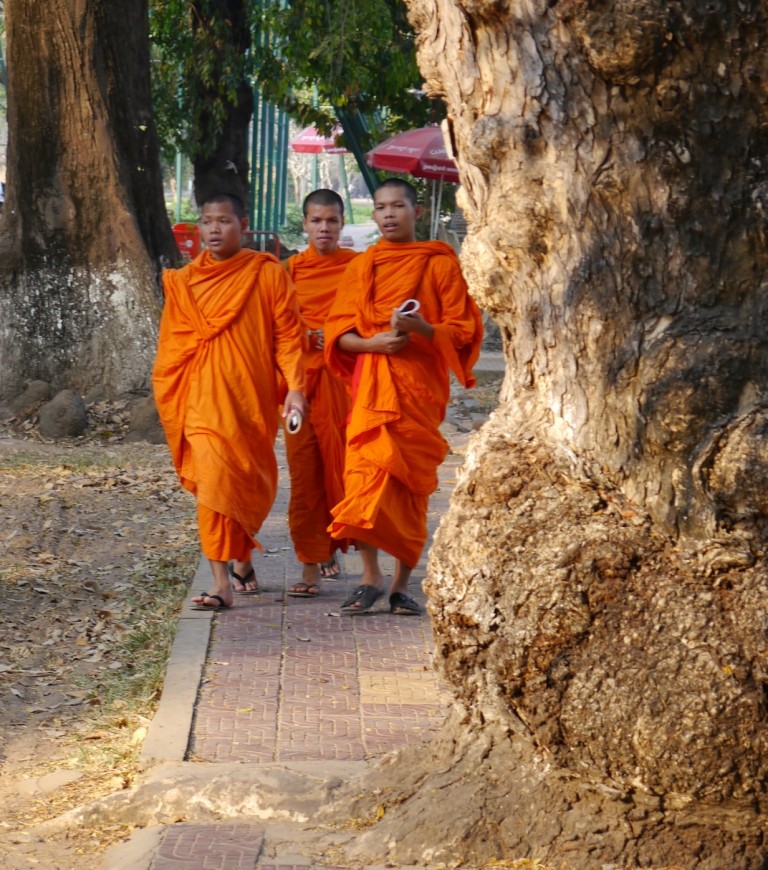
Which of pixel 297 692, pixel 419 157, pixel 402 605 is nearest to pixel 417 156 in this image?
pixel 419 157

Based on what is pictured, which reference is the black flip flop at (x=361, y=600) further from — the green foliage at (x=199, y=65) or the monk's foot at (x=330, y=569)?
the green foliage at (x=199, y=65)

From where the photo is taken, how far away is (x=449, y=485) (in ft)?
32.8

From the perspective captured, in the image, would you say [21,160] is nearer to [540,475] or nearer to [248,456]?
[248,456]

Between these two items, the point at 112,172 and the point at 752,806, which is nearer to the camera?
the point at 752,806

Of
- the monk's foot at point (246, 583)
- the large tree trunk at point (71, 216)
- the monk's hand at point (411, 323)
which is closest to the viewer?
the monk's hand at point (411, 323)

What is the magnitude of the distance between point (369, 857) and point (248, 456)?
A: 2.98 m

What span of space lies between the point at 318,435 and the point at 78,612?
1.48 metres

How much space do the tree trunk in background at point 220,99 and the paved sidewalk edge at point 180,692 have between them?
10.8 m

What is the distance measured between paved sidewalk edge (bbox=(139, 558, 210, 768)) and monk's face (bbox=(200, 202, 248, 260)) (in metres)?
1.69

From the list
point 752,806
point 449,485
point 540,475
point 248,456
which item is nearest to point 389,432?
point 248,456

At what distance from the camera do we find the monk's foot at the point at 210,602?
20.7 ft

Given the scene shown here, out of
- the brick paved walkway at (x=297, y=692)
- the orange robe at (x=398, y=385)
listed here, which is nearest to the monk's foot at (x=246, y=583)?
the brick paved walkway at (x=297, y=692)

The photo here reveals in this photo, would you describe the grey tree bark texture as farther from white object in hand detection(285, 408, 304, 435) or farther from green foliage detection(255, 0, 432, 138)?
→ green foliage detection(255, 0, 432, 138)

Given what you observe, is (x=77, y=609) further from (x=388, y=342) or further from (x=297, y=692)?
(x=388, y=342)
